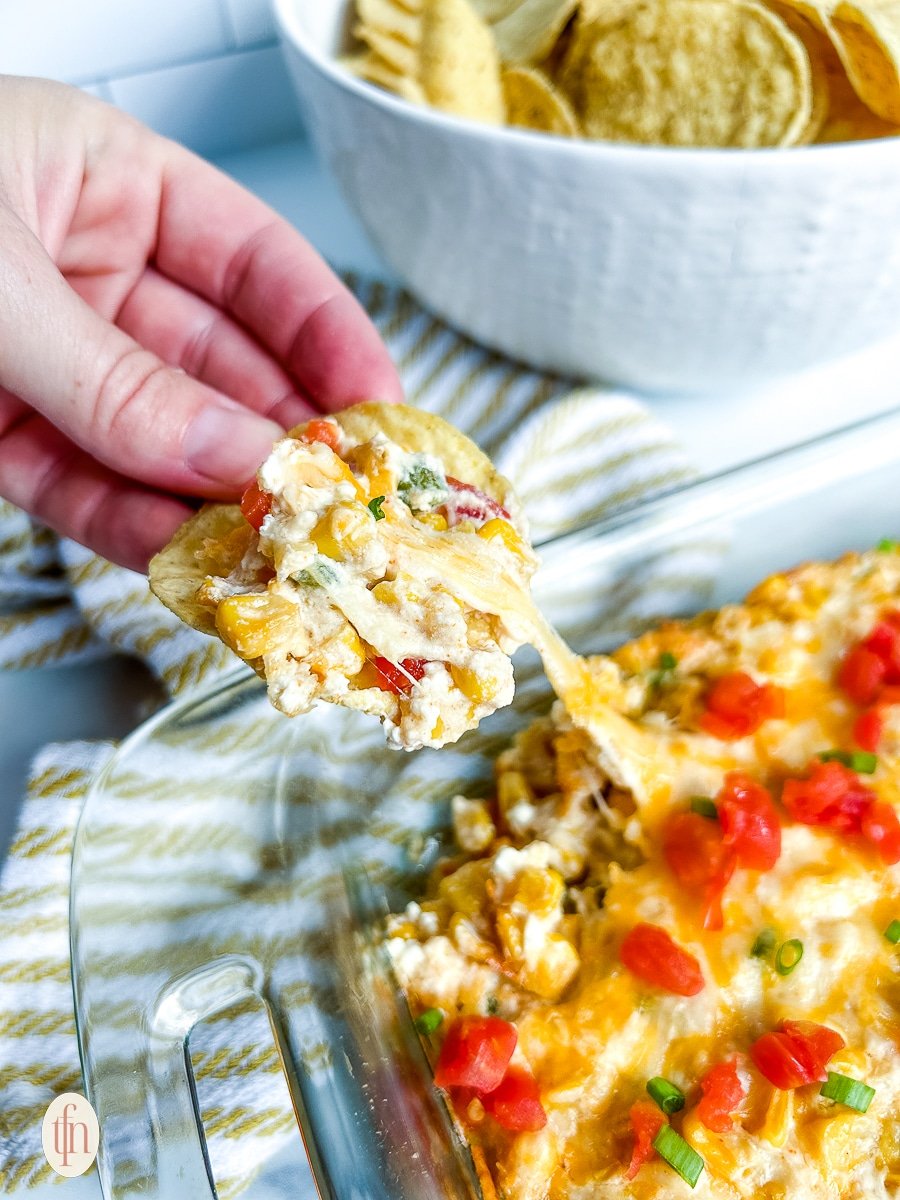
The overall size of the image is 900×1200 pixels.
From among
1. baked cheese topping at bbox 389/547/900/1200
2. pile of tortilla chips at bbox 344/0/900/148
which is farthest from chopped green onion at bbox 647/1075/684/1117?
pile of tortilla chips at bbox 344/0/900/148

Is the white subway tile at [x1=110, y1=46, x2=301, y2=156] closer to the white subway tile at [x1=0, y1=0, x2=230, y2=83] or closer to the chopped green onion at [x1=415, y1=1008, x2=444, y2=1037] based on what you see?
the white subway tile at [x1=0, y1=0, x2=230, y2=83]

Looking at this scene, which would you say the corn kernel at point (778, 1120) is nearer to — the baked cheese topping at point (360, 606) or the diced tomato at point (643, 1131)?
the diced tomato at point (643, 1131)

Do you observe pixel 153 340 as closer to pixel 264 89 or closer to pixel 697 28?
pixel 264 89

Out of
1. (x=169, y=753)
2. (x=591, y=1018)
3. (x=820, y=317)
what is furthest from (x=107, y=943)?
(x=820, y=317)

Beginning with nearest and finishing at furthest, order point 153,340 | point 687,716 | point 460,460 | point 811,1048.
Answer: point 811,1048 < point 460,460 < point 687,716 < point 153,340

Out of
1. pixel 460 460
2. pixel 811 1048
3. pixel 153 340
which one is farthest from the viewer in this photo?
pixel 153 340

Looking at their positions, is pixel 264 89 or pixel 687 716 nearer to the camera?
pixel 687 716

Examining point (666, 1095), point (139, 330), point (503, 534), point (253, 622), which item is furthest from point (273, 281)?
point (666, 1095)
